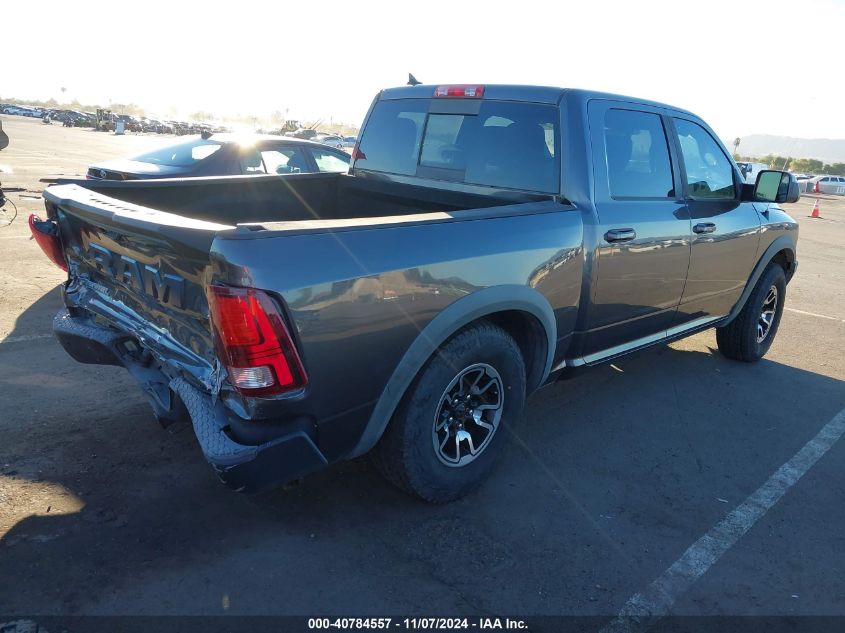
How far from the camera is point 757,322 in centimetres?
539

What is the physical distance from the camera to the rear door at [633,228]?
352 centimetres

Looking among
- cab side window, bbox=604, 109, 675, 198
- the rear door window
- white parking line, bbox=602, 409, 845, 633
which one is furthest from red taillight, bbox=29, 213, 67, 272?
the rear door window

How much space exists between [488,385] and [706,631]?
1.36m

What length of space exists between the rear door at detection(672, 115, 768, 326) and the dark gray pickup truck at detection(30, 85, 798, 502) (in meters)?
0.02

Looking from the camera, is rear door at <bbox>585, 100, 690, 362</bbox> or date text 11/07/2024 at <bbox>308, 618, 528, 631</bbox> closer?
date text 11/07/2024 at <bbox>308, 618, 528, 631</bbox>

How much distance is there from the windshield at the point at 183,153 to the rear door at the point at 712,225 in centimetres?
503

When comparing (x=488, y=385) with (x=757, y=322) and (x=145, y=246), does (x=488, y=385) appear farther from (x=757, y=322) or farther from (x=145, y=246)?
(x=757, y=322)

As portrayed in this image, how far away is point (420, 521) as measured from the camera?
119 inches

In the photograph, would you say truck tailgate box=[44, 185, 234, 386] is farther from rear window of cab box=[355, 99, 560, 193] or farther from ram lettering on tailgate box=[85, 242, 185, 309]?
rear window of cab box=[355, 99, 560, 193]

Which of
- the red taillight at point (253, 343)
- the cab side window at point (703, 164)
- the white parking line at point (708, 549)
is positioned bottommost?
the white parking line at point (708, 549)

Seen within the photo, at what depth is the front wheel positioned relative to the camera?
5293 millimetres

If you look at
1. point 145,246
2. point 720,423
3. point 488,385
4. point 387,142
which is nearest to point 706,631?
point 488,385

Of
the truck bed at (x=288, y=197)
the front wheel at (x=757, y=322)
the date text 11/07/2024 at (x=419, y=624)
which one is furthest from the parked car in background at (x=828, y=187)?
the date text 11/07/2024 at (x=419, y=624)

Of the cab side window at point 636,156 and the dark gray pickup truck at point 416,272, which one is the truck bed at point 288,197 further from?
the cab side window at point 636,156
